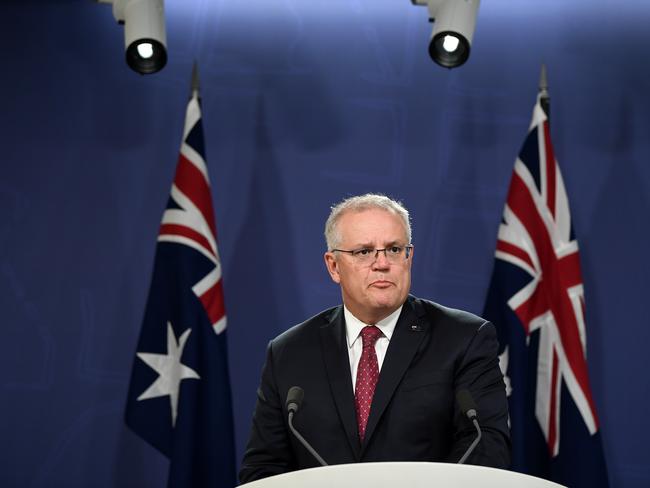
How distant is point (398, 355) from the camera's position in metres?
2.50

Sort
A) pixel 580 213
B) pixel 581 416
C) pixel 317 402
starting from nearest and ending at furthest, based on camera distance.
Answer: pixel 317 402, pixel 581 416, pixel 580 213

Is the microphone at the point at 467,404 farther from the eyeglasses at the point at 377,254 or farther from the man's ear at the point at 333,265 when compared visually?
the man's ear at the point at 333,265

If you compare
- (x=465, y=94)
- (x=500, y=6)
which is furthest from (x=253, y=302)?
(x=500, y=6)

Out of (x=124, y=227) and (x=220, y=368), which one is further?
(x=124, y=227)

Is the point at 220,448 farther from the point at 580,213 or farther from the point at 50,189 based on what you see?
the point at 580,213

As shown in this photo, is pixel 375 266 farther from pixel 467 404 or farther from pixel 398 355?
pixel 467 404

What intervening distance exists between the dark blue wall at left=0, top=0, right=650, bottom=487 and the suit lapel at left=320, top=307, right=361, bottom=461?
1743 millimetres

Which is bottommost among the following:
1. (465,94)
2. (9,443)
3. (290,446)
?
(290,446)

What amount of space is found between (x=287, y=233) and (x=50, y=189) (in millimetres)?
1191

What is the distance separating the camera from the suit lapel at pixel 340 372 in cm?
242

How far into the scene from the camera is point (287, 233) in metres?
4.47

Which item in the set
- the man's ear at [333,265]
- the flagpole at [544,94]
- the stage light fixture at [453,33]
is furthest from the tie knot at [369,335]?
the flagpole at [544,94]

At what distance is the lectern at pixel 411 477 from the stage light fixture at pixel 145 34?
8.59ft

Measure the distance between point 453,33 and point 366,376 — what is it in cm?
181
